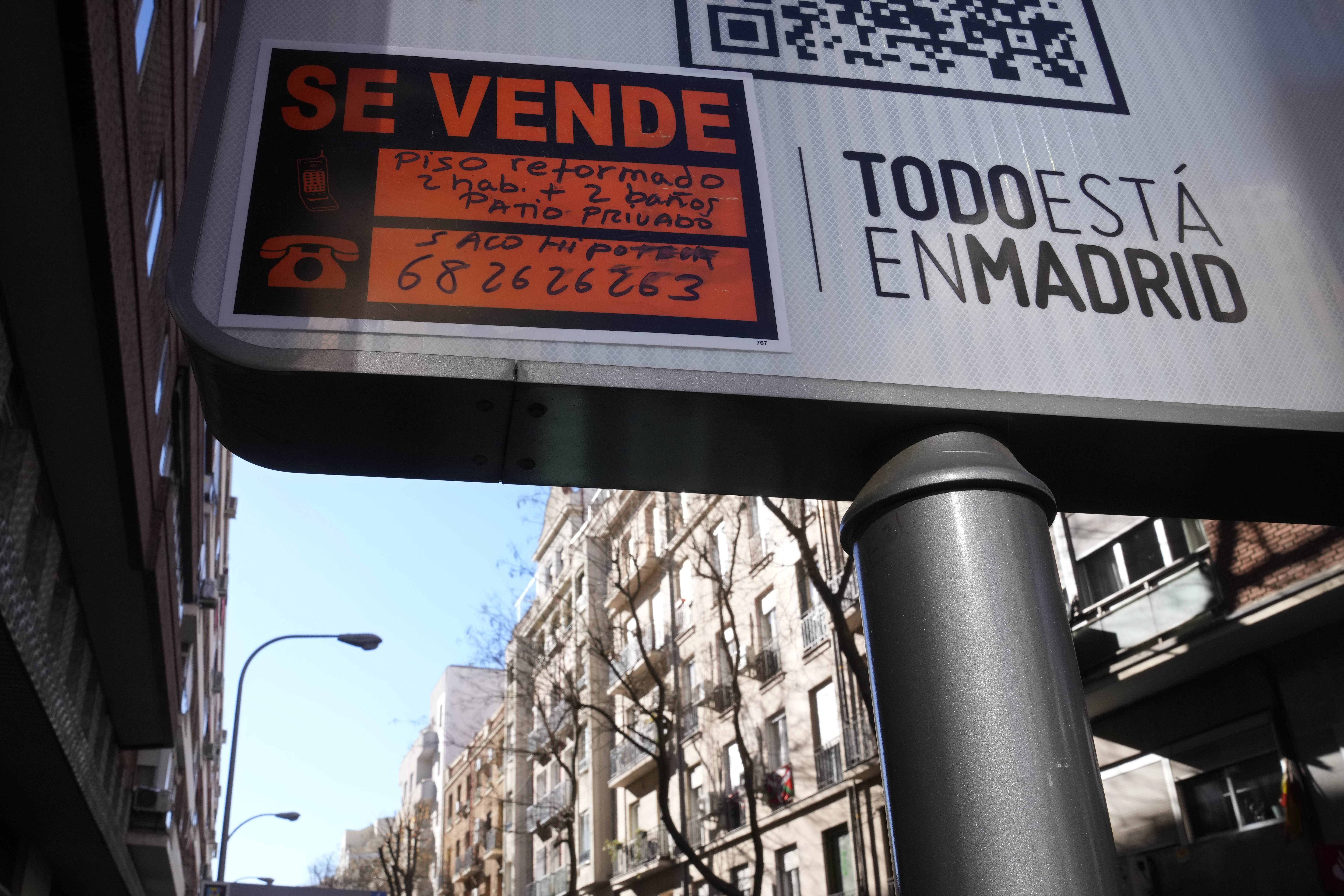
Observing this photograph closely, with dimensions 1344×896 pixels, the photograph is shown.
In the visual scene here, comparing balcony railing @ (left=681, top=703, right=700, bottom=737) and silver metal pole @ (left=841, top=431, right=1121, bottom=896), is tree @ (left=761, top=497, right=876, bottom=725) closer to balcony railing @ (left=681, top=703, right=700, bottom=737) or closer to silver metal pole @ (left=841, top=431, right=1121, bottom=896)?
silver metal pole @ (left=841, top=431, right=1121, bottom=896)

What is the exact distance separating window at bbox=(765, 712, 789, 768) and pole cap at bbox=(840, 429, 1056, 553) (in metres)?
22.4

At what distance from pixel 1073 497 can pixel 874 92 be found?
1639 millimetres

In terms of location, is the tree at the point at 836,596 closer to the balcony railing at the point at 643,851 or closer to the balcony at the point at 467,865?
the balcony railing at the point at 643,851

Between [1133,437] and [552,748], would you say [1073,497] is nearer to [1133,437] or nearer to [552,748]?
[1133,437]

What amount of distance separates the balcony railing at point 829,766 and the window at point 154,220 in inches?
650

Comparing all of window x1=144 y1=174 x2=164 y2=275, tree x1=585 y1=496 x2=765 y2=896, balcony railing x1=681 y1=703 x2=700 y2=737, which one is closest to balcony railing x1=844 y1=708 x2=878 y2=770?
tree x1=585 y1=496 x2=765 y2=896

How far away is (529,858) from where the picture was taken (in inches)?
1775

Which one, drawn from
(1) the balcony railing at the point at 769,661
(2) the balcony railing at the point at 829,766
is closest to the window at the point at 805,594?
(1) the balcony railing at the point at 769,661

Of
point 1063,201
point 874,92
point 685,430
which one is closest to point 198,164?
point 685,430

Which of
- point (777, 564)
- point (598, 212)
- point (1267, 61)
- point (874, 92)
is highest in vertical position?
point (777, 564)

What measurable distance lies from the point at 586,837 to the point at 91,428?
3085cm

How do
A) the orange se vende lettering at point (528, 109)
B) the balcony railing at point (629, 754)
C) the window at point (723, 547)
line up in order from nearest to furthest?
1. the orange se vende lettering at point (528, 109)
2. the window at point (723, 547)
3. the balcony railing at point (629, 754)

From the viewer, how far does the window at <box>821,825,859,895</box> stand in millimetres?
21719

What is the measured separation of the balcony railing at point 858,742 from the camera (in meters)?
20.9
